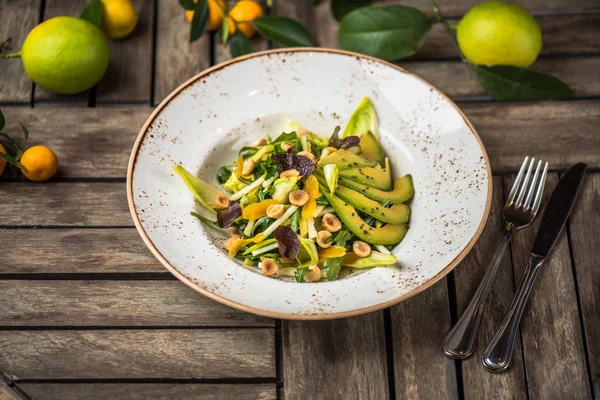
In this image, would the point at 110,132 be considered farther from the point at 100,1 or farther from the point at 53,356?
the point at 53,356

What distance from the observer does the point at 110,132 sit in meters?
1.57

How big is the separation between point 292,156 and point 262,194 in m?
0.10

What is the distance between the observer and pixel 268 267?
123 centimetres

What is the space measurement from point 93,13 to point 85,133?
1.00ft

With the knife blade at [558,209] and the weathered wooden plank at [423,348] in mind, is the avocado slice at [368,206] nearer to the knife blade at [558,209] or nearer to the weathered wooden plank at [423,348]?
the weathered wooden plank at [423,348]

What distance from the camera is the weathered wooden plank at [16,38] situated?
1.63 meters

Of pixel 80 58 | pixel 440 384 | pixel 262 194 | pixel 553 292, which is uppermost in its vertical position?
pixel 80 58

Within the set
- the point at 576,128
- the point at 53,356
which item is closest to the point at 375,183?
the point at 576,128

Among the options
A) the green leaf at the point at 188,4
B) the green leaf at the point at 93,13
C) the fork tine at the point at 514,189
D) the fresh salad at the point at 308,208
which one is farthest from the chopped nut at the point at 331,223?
the green leaf at the point at 93,13

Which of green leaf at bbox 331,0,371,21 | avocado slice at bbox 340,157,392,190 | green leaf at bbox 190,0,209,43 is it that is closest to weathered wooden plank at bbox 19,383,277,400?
avocado slice at bbox 340,157,392,190

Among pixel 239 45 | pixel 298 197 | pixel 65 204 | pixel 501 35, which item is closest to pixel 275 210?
pixel 298 197

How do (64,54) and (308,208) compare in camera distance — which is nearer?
(308,208)

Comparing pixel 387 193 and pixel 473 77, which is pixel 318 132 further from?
pixel 473 77

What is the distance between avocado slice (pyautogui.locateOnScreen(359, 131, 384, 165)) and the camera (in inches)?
56.4
